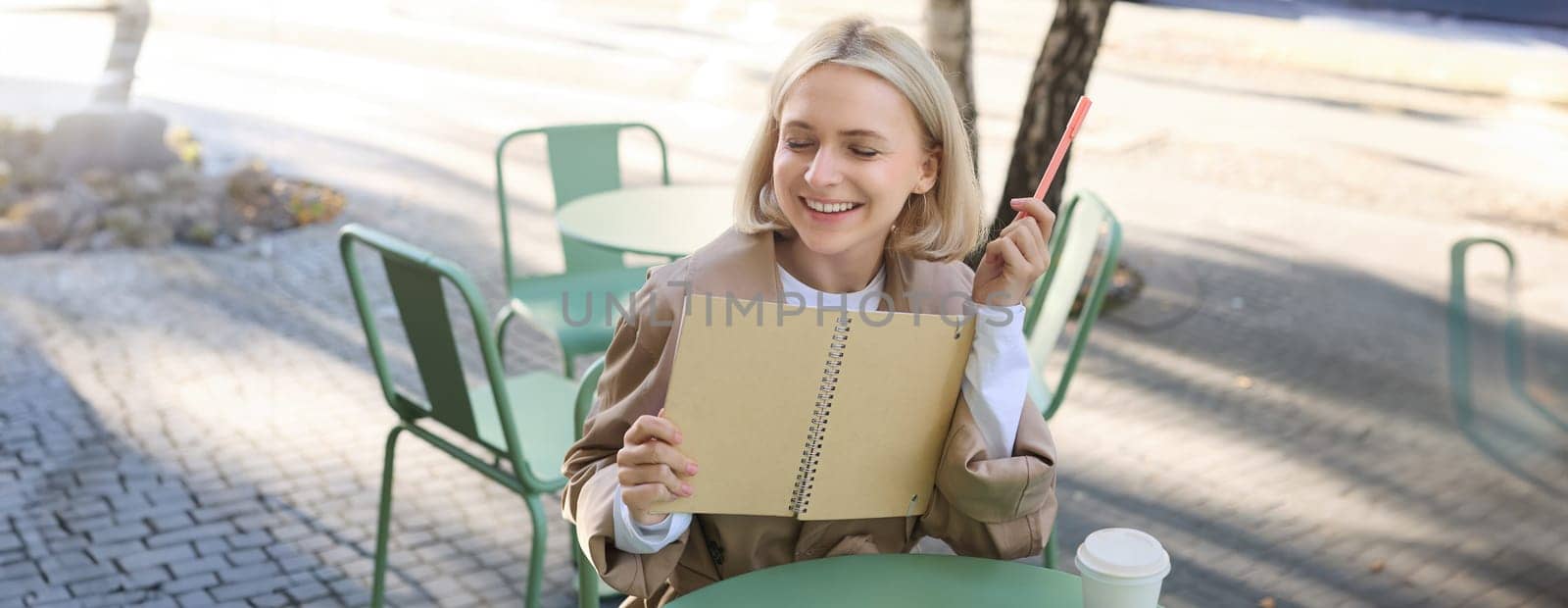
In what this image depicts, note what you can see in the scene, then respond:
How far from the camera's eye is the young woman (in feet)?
5.63

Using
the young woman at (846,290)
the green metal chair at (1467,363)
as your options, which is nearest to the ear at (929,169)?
the young woman at (846,290)

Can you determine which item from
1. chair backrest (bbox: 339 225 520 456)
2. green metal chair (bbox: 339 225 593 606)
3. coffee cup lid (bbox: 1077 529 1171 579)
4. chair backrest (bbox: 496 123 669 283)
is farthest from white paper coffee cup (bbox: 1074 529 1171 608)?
chair backrest (bbox: 496 123 669 283)

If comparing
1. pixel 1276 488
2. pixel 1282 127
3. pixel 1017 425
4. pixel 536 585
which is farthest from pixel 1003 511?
pixel 1282 127

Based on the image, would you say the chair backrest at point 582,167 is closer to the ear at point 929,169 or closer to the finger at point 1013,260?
the ear at point 929,169

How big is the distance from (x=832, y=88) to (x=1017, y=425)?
19.5 inches

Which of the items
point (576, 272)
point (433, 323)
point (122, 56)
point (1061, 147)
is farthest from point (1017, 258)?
point (122, 56)

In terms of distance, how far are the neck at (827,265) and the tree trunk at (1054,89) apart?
10.3 feet

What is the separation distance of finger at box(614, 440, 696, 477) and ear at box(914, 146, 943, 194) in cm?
50

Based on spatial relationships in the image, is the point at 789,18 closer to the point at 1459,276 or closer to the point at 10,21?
the point at 10,21

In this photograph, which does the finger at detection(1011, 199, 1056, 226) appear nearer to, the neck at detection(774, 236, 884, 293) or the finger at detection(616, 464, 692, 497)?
the neck at detection(774, 236, 884, 293)

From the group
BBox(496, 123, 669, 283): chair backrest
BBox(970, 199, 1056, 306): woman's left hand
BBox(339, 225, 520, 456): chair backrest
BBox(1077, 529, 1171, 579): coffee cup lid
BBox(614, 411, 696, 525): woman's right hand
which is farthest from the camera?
BBox(496, 123, 669, 283): chair backrest

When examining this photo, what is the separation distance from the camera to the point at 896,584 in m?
1.78

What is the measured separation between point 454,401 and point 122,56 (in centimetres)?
588

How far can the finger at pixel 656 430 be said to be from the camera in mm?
1588
